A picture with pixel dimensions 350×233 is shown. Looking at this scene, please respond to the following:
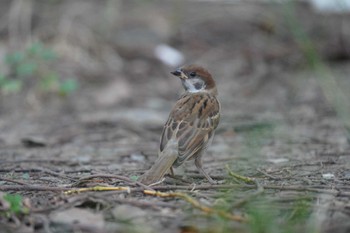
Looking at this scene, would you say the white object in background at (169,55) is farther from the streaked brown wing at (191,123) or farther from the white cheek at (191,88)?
the streaked brown wing at (191,123)

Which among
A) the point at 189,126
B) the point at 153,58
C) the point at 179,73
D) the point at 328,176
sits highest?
the point at 153,58

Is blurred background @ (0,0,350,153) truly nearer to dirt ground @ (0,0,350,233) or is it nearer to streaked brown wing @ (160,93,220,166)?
dirt ground @ (0,0,350,233)

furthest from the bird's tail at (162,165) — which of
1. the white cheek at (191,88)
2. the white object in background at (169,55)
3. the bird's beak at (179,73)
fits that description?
the white object in background at (169,55)

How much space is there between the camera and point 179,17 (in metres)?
13.5

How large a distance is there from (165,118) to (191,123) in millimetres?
3159

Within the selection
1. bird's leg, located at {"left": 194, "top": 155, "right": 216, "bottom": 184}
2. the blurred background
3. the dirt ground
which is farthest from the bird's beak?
the blurred background

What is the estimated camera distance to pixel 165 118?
9297 mm

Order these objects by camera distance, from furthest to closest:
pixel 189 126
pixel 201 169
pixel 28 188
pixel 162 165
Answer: pixel 189 126
pixel 201 169
pixel 162 165
pixel 28 188

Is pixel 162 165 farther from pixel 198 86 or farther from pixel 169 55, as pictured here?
pixel 169 55

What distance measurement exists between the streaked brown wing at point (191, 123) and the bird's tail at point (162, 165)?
0.05 meters

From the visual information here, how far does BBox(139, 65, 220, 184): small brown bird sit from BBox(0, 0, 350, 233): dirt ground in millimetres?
168

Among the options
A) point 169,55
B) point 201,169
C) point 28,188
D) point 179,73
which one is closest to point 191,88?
point 179,73

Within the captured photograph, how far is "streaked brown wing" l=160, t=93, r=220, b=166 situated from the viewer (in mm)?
5859

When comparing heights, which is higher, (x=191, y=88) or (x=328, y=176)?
(x=191, y=88)
